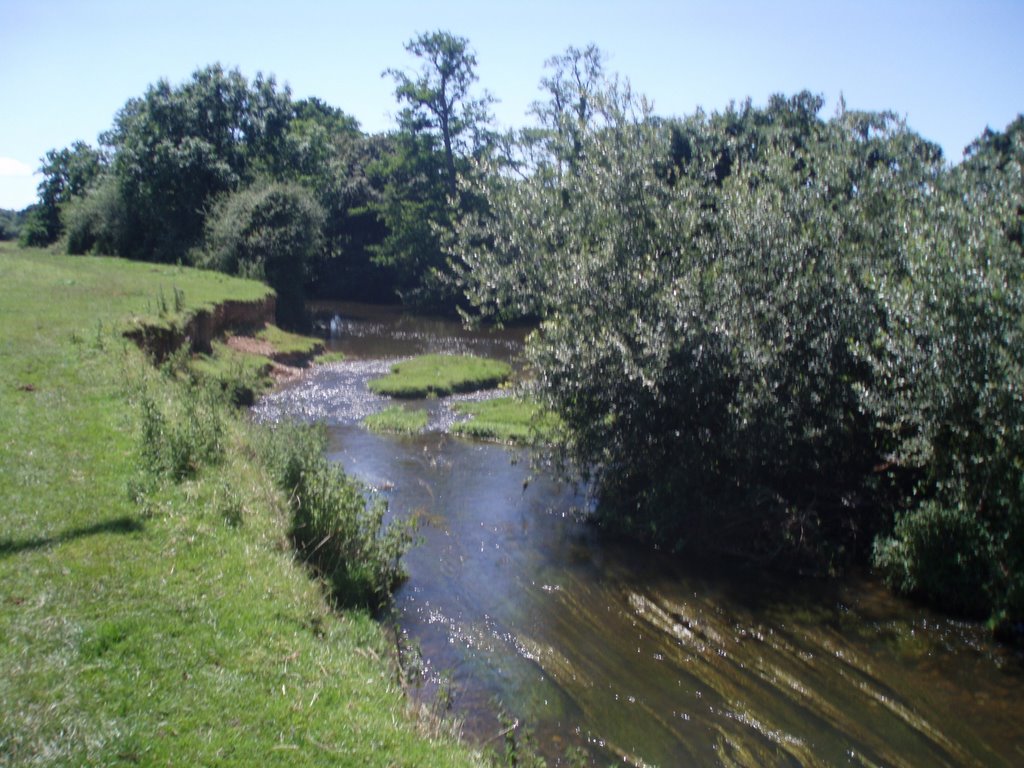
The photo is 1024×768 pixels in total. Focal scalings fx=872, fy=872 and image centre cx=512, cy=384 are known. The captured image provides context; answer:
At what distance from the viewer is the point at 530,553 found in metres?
13.9

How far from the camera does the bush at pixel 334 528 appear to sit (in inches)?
404

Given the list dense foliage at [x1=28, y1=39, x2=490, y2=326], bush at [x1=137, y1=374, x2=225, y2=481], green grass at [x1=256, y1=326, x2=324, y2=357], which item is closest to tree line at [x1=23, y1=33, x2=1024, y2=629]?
bush at [x1=137, y1=374, x2=225, y2=481]

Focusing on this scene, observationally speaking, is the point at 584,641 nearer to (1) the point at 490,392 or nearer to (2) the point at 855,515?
(2) the point at 855,515

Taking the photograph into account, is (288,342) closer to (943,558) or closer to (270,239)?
(270,239)

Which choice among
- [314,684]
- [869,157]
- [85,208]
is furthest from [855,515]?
[85,208]

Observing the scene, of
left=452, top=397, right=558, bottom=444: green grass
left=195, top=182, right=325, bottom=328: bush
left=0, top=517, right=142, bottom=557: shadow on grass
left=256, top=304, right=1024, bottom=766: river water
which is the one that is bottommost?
left=256, top=304, right=1024, bottom=766: river water

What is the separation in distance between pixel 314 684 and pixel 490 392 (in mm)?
21562

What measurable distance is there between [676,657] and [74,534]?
682 centimetres

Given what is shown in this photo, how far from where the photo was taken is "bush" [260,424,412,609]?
10.3m

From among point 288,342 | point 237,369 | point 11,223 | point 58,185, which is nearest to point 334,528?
point 237,369

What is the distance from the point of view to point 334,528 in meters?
10.6

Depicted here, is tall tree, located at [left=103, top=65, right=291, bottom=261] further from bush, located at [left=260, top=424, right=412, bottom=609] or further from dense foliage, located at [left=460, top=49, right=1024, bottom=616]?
bush, located at [left=260, top=424, right=412, bottom=609]

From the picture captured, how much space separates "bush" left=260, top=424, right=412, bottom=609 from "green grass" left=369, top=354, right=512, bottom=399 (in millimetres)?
14726

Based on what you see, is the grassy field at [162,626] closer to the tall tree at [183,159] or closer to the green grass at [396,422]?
the green grass at [396,422]
